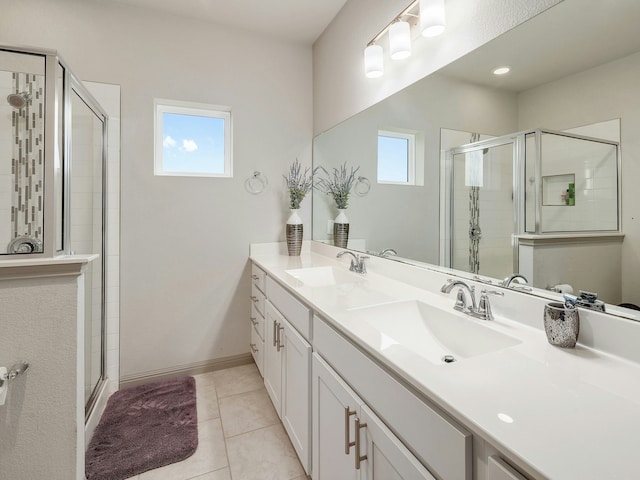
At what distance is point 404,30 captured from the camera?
1.42m

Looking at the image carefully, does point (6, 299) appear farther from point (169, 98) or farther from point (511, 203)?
point (511, 203)

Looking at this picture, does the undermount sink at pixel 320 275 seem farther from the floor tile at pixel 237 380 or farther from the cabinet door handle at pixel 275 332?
the floor tile at pixel 237 380

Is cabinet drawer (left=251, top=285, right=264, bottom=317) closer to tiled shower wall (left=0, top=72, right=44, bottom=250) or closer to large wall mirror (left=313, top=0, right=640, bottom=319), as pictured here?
large wall mirror (left=313, top=0, right=640, bottom=319)

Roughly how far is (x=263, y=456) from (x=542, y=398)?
1408 millimetres

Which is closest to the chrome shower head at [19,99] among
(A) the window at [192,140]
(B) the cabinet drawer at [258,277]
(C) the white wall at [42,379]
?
(A) the window at [192,140]

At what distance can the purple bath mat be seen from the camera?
1452mm

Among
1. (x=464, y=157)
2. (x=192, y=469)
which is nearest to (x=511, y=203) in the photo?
(x=464, y=157)

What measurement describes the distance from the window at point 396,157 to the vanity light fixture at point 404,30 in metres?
0.35

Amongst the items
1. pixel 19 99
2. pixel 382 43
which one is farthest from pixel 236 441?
pixel 382 43

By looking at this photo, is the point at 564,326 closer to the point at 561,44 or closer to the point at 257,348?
the point at 561,44

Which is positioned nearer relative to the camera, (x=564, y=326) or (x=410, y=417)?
(x=410, y=417)

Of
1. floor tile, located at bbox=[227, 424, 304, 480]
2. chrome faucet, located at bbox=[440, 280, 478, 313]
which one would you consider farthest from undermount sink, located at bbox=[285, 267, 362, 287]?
floor tile, located at bbox=[227, 424, 304, 480]

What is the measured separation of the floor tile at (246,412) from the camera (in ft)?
5.66

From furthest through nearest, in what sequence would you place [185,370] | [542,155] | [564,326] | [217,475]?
[185,370], [217,475], [542,155], [564,326]
